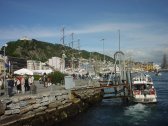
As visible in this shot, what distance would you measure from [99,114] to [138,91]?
999 centimetres

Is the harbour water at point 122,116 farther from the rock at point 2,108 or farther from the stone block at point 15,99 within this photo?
the rock at point 2,108

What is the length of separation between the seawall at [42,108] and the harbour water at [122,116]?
3.42 feet

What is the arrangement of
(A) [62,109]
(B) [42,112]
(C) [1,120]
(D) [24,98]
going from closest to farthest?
(C) [1,120] → (D) [24,98] → (B) [42,112] → (A) [62,109]

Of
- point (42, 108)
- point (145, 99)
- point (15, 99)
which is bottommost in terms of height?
point (145, 99)

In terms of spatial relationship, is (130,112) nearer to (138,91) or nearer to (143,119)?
(143,119)

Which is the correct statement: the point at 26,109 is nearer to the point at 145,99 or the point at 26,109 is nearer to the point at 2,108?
the point at 2,108

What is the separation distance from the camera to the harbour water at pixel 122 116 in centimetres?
3086

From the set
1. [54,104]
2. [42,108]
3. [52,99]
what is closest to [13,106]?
[42,108]

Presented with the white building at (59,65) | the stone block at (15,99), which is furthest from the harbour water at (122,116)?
the white building at (59,65)

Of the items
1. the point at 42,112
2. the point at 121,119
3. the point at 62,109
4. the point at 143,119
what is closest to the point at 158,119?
the point at 143,119

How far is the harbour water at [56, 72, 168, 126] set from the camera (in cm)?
3086

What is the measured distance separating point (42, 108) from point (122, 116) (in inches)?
442

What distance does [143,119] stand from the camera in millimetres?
33156

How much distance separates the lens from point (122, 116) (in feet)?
115
